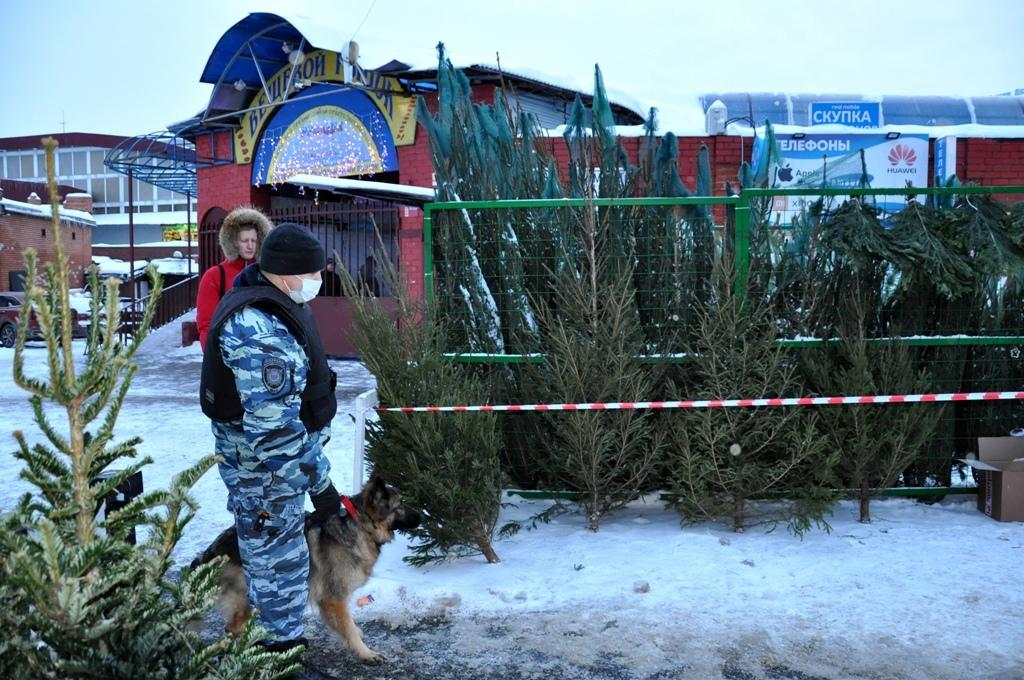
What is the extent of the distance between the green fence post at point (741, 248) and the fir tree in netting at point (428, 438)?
173 cm

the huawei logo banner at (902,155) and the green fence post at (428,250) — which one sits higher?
the huawei logo banner at (902,155)

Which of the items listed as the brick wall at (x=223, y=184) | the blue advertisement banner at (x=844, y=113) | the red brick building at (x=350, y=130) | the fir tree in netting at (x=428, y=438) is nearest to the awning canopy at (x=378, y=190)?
the fir tree in netting at (x=428, y=438)

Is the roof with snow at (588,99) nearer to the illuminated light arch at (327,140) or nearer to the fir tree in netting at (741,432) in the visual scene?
the illuminated light arch at (327,140)

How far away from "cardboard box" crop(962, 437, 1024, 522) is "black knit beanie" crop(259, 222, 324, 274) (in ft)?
14.5

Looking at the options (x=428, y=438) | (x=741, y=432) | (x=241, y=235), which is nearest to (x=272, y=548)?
(x=428, y=438)

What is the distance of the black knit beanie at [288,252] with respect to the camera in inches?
129

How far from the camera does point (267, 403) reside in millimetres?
3084

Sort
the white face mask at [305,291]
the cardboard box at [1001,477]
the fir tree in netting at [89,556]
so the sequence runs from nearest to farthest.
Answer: the fir tree in netting at [89,556], the white face mask at [305,291], the cardboard box at [1001,477]

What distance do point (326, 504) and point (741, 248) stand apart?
10.00ft

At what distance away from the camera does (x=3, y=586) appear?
1656 mm

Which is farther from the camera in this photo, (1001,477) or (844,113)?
(844,113)

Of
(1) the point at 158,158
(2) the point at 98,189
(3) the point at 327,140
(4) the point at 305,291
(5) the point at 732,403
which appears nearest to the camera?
(4) the point at 305,291

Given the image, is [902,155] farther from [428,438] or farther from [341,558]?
[341,558]

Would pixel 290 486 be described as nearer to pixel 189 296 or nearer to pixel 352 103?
pixel 352 103
